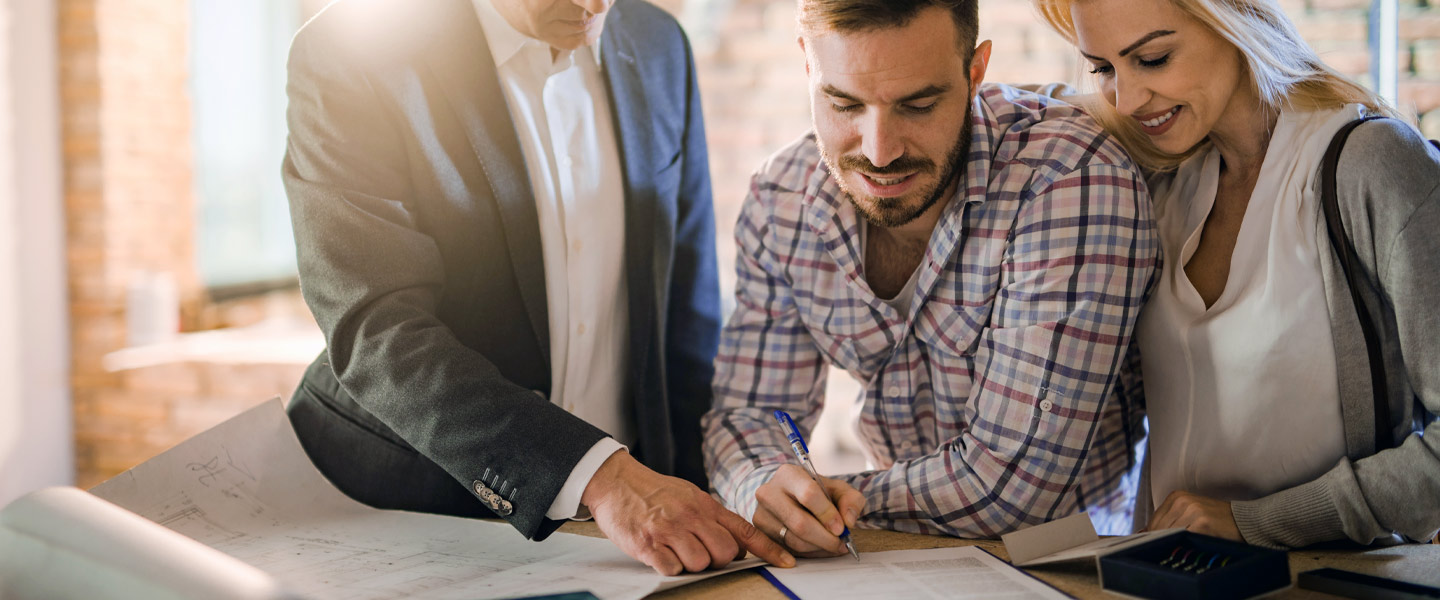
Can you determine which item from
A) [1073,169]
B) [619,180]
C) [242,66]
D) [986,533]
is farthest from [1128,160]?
[242,66]

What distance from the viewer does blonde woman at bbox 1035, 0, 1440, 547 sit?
1.12 metres

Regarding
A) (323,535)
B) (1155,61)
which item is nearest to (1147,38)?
(1155,61)

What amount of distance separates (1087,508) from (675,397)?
26.5 inches

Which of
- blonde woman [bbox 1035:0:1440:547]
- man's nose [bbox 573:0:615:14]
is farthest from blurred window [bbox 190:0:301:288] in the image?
blonde woman [bbox 1035:0:1440:547]

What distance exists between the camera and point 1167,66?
4.27 feet

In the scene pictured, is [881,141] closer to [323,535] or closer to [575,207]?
[575,207]

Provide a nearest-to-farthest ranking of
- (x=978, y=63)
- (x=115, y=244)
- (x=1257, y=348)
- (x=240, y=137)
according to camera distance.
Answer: (x=1257, y=348) → (x=978, y=63) → (x=115, y=244) → (x=240, y=137)

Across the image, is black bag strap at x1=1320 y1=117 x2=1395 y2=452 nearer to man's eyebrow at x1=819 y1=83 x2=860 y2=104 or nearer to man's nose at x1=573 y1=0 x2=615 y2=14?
man's eyebrow at x1=819 y1=83 x2=860 y2=104

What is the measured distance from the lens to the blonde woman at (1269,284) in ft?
3.67

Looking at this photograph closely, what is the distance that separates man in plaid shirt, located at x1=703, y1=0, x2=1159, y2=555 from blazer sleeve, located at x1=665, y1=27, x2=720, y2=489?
0.13 m

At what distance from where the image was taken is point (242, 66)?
14.2 ft

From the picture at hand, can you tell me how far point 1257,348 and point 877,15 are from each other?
62 centimetres

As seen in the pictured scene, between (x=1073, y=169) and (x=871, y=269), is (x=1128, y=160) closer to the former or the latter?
(x=1073, y=169)

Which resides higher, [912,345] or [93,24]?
[93,24]
